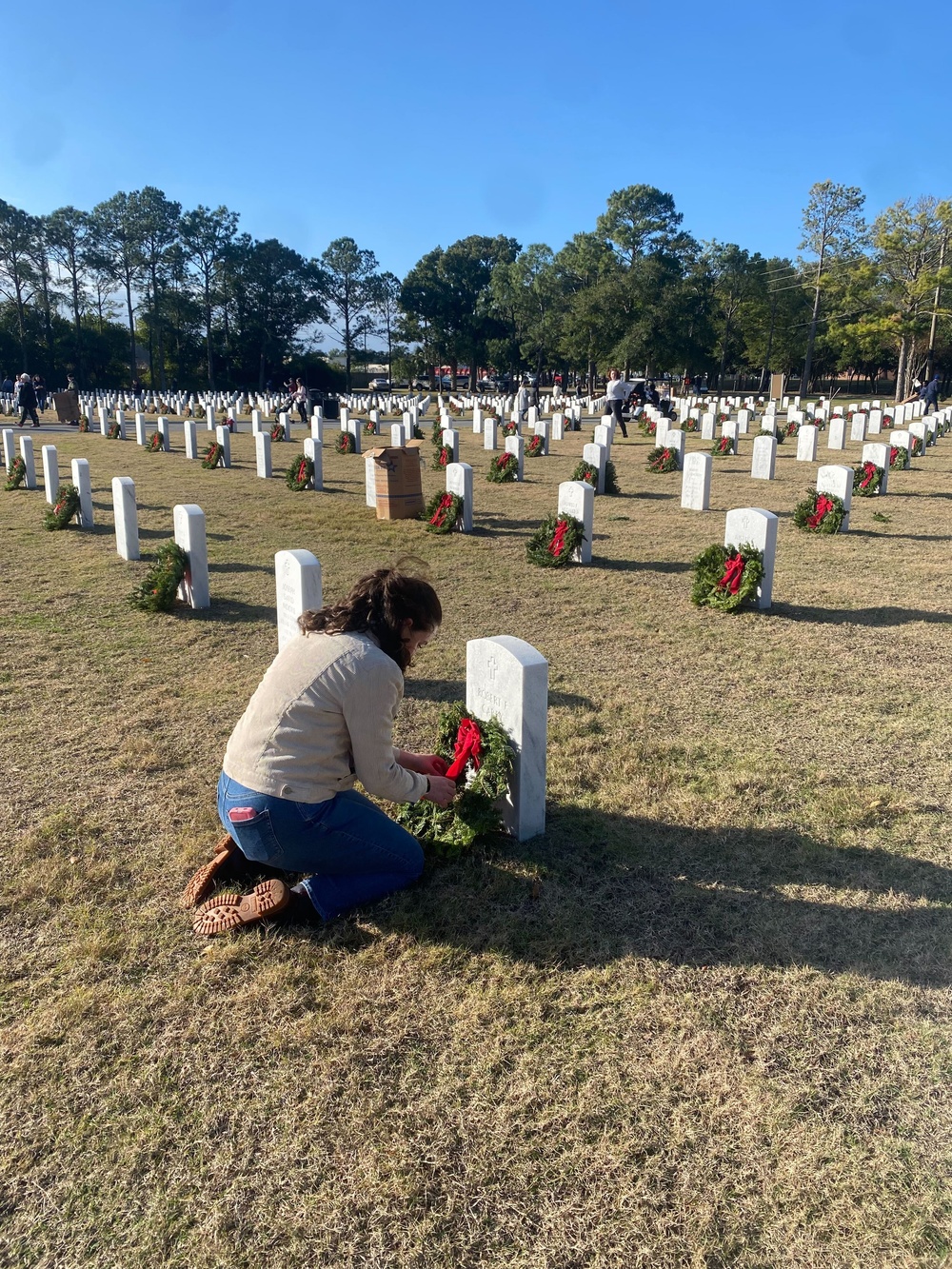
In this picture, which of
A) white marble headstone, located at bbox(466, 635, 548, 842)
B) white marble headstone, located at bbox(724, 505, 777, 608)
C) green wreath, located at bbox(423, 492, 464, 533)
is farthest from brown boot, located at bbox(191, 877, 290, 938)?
green wreath, located at bbox(423, 492, 464, 533)

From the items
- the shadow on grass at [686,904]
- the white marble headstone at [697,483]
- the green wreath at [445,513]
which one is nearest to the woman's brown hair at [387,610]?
the shadow on grass at [686,904]

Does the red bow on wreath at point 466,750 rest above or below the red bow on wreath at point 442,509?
below

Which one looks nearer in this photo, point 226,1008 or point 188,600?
point 226,1008

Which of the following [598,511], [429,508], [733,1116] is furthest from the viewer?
[598,511]

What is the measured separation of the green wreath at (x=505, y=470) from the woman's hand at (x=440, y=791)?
12.7 meters

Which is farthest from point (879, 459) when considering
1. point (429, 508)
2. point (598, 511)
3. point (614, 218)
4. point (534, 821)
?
point (614, 218)

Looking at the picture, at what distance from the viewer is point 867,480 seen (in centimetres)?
1356

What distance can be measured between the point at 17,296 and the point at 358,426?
1785 inches

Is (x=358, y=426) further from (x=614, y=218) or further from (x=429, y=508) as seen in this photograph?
(x=614, y=218)

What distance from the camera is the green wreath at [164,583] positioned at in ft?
24.0

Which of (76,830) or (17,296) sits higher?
(17,296)

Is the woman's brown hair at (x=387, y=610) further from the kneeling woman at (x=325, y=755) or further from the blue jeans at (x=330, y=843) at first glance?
A: the blue jeans at (x=330, y=843)

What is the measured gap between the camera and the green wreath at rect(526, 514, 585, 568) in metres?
9.05

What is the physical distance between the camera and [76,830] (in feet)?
12.5
